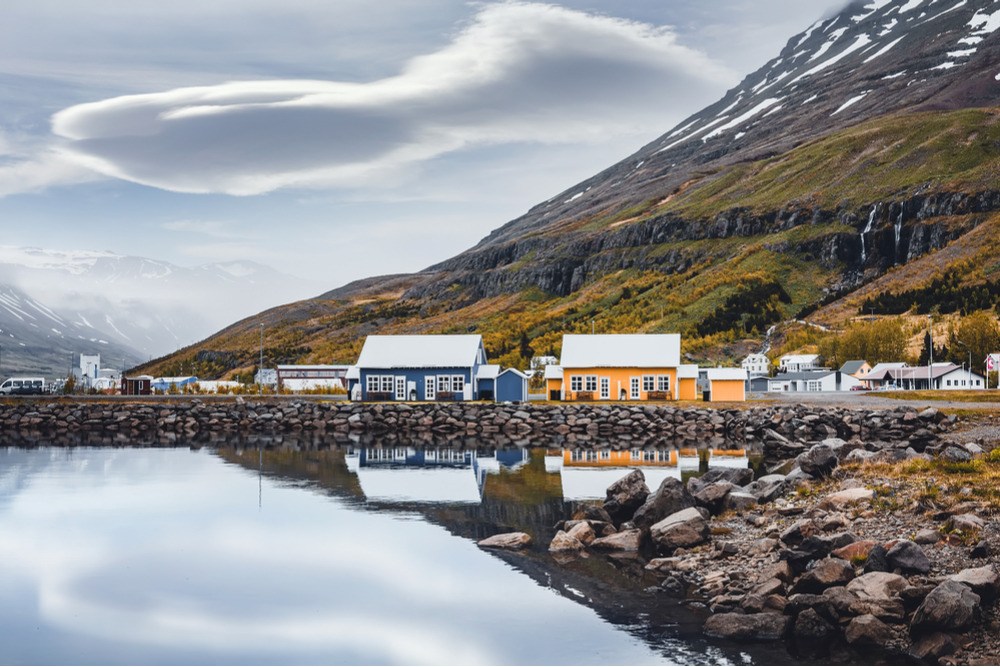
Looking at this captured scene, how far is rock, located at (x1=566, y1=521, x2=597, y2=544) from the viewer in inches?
→ 843

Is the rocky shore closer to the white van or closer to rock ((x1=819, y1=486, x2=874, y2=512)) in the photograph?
rock ((x1=819, y1=486, x2=874, y2=512))

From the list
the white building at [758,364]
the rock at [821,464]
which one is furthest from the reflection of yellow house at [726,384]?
the white building at [758,364]

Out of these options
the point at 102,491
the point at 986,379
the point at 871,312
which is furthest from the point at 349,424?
the point at 871,312

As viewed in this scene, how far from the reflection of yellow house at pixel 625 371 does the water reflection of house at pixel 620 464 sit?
70.0ft

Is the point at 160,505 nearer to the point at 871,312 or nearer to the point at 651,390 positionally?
the point at 651,390

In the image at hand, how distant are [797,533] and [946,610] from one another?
4850 millimetres

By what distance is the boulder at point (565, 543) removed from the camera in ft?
68.7

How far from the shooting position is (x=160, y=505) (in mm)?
29297

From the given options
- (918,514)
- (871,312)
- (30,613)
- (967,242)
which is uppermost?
(967,242)

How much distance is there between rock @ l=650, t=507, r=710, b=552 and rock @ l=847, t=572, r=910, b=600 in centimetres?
593

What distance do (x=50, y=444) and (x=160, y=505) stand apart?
25.3m

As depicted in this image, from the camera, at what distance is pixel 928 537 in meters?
15.6

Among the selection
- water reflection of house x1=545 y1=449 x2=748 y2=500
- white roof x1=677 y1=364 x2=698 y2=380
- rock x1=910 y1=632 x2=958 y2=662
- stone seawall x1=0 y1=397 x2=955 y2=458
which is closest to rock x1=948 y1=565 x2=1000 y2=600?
rock x1=910 y1=632 x2=958 y2=662

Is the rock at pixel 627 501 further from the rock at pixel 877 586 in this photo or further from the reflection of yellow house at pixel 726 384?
the reflection of yellow house at pixel 726 384
